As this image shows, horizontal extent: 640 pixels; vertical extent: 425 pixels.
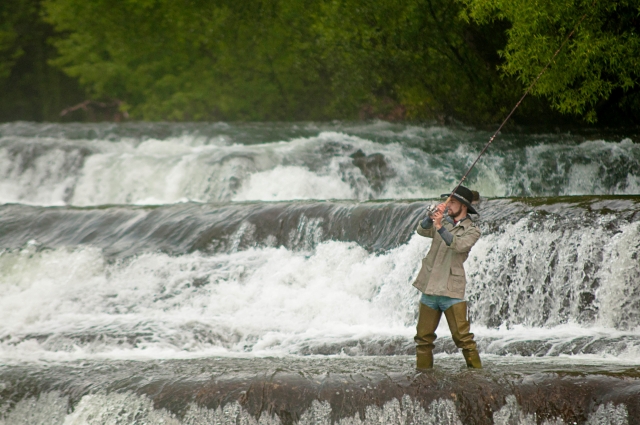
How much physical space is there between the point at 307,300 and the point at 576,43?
6.82 meters

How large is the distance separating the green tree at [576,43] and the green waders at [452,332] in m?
8.66

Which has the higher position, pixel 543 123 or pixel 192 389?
pixel 543 123

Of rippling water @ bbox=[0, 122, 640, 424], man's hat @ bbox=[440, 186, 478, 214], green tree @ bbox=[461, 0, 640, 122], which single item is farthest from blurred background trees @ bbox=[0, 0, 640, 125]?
man's hat @ bbox=[440, 186, 478, 214]

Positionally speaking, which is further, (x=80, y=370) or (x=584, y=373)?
(x=80, y=370)

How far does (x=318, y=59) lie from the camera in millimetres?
25500

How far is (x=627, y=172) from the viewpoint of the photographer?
562 inches

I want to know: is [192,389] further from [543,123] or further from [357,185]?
[543,123]

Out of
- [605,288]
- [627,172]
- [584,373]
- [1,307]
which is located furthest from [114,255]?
[627,172]

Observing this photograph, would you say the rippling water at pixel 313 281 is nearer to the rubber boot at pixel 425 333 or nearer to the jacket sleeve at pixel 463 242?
the rubber boot at pixel 425 333

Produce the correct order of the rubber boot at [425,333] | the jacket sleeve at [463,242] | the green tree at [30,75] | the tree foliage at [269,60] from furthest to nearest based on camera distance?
the green tree at [30,75] < the tree foliage at [269,60] < the rubber boot at [425,333] < the jacket sleeve at [463,242]

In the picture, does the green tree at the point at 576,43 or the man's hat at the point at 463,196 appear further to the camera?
the green tree at the point at 576,43

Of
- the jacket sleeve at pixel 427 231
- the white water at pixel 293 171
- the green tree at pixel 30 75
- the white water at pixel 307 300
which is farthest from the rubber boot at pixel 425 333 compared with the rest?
the green tree at pixel 30 75

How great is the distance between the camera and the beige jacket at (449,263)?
5871 mm

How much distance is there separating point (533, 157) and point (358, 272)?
679 centimetres
